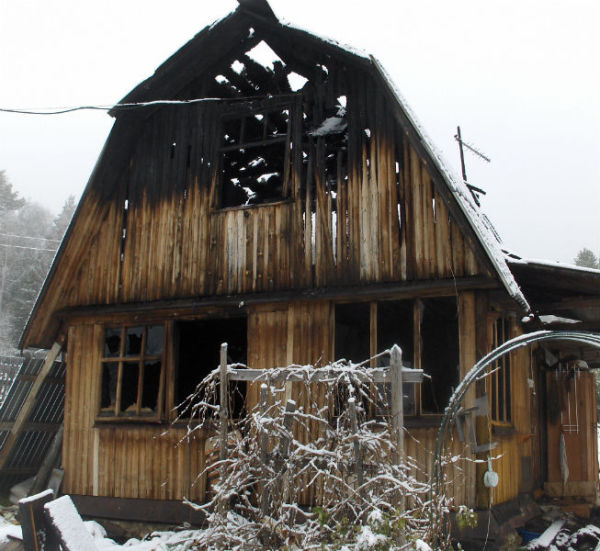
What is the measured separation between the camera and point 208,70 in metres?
11.1

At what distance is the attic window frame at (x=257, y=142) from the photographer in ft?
32.4

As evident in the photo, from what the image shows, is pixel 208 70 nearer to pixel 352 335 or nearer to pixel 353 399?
pixel 352 335

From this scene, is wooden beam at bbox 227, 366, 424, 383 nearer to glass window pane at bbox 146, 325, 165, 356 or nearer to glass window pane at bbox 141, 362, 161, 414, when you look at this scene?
glass window pane at bbox 146, 325, 165, 356

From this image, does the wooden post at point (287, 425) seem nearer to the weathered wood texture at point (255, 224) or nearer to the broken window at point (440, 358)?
the weathered wood texture at point (255, 224)

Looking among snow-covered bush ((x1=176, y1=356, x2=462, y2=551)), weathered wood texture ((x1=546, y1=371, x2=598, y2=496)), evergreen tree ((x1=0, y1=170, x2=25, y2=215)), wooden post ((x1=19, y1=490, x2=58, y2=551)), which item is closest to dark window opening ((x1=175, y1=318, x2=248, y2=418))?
weathered wood texture ((x1=546, y1=371, x2=598, y2=496))

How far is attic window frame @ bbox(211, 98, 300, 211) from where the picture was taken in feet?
32.4

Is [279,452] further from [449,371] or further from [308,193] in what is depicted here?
[449,371]

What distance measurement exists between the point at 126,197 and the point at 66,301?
6.40 feet

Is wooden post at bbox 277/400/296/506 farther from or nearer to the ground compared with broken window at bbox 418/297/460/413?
nearer to the ground

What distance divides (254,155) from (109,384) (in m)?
4.34

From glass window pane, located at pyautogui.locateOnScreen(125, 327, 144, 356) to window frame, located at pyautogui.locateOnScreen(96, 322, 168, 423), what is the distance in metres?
0.06

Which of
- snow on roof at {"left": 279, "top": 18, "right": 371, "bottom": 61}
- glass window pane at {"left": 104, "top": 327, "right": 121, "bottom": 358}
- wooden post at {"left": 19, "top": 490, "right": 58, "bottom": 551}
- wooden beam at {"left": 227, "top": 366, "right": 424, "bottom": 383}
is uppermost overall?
snow on roof at {"left": 279, "top": 18, "right": 371, "bottom": 61}

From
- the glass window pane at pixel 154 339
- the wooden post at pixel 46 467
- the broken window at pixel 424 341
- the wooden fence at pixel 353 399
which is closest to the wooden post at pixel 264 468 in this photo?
the wooden fence at pixel 353 399

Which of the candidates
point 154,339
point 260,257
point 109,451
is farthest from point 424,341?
point 109,451
